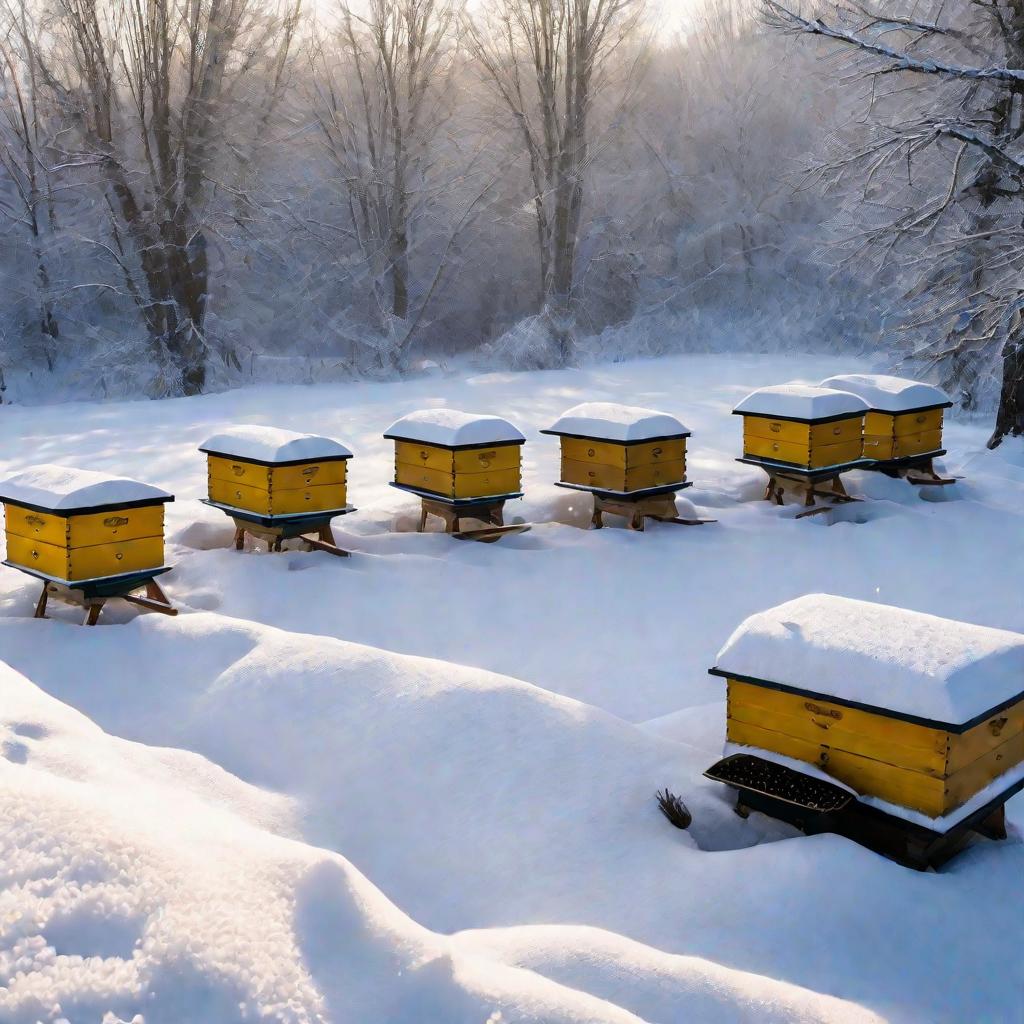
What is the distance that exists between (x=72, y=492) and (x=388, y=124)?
1802 cm

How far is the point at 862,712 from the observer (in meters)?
3.61

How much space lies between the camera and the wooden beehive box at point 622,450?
25.5 feet

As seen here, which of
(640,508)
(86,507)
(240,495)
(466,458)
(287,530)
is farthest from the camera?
(640,508)

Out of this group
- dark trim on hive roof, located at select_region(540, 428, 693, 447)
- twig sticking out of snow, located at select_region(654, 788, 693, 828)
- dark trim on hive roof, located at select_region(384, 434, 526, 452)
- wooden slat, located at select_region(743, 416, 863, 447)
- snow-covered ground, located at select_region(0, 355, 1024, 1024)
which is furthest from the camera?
wooden slat, located at select_region(743, 416, 863, 447)

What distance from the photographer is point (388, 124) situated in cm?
2181

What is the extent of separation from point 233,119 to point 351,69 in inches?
220

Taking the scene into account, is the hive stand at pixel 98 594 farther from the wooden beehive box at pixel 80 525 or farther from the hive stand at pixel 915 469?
the hive stand at pixel 915 469

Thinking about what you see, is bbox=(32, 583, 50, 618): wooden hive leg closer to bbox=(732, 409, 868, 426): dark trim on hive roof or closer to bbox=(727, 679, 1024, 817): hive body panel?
bbox=(727, 679, 1024, 817): hive body panel

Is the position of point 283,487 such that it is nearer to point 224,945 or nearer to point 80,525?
point 80,525

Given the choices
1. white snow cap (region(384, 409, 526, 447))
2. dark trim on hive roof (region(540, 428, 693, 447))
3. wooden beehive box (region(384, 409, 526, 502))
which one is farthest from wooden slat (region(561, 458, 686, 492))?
white snow cap (region(384, 409, 526, 447))

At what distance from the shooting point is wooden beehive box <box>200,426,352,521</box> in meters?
6.91

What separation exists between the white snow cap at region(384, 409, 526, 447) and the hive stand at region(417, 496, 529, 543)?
1.45ft

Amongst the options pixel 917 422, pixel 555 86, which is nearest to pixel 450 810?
pixel 917 422

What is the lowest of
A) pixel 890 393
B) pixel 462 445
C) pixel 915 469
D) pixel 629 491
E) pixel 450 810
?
pixel 450 810
